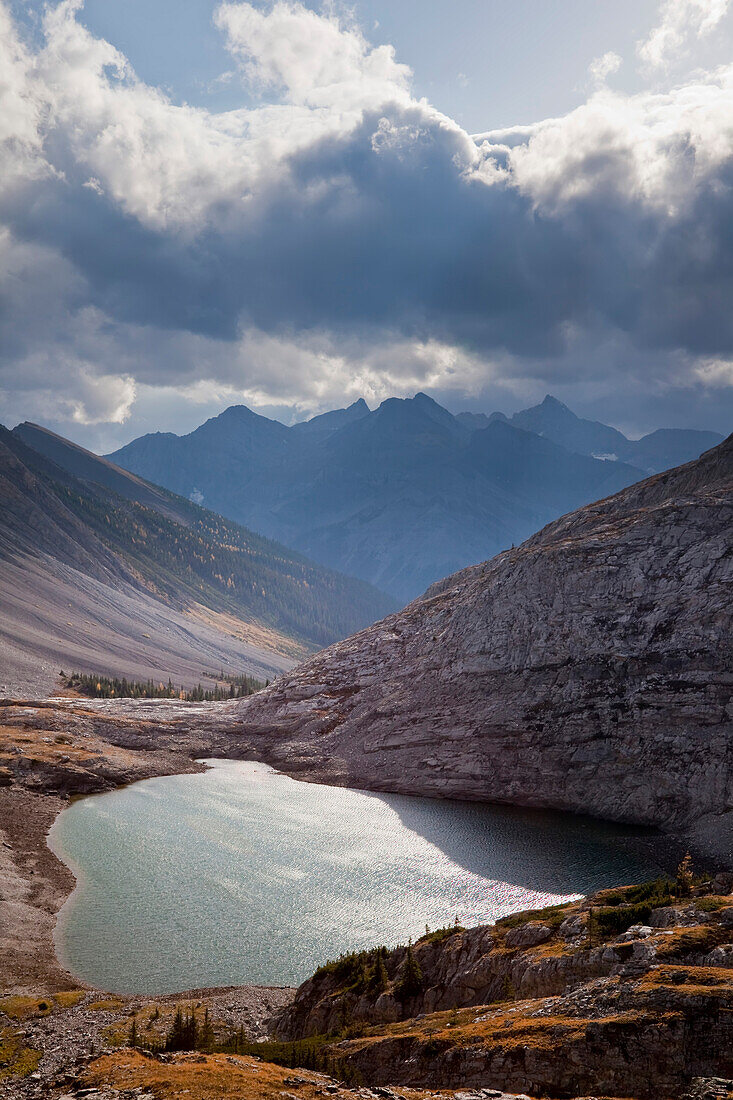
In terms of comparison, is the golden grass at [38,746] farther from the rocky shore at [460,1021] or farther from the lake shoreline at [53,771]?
the rocky shore at [460,1021]

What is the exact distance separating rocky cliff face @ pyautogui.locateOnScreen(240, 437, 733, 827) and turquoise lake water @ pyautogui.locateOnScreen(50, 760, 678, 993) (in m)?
9.03

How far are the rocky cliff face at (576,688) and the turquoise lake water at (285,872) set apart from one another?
9031mm

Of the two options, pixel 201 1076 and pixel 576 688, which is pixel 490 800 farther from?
pixel 201 1076

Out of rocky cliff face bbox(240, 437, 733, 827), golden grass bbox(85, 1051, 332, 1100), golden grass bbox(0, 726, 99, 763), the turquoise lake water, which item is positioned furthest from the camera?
golden grass bbox(0, 726, 99, 763)

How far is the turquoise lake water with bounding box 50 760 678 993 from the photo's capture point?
64.8 m

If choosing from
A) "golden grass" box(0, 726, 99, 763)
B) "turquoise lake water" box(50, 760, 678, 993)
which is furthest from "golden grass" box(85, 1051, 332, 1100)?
"golden grass" box(0, 726, 99, 763)

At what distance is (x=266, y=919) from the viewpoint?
71.8 m

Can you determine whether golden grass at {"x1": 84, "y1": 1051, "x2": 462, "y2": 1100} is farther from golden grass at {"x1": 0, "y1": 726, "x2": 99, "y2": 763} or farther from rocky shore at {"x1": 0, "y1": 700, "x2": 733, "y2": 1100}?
golden grass at {"x1": 0, "y1": 726, "x2": 99, "y2": 763}

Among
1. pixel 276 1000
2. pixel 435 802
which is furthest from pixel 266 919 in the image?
pixel 435 802

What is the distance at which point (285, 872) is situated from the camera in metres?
86.0

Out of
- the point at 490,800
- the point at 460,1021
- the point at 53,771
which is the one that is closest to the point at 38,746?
the point at 53,771

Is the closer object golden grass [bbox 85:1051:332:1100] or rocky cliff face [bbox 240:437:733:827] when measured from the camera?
golden grass [bbox 85:1051:332:1100]

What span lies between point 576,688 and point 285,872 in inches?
2663

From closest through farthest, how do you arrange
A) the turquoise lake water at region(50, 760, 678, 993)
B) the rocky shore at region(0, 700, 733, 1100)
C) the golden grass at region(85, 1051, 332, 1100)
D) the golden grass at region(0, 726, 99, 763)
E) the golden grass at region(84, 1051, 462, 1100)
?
the rocky shore at region(0, 700, 733, 1100) < the golden grass at region(84, 1051, 462, 1100) < the golden grass at region(85, 1051, 332, 1100) < the turquoise lake water at region(50, 760, 678, 993) < the golden grass at region(0, 726, 99, 763)
